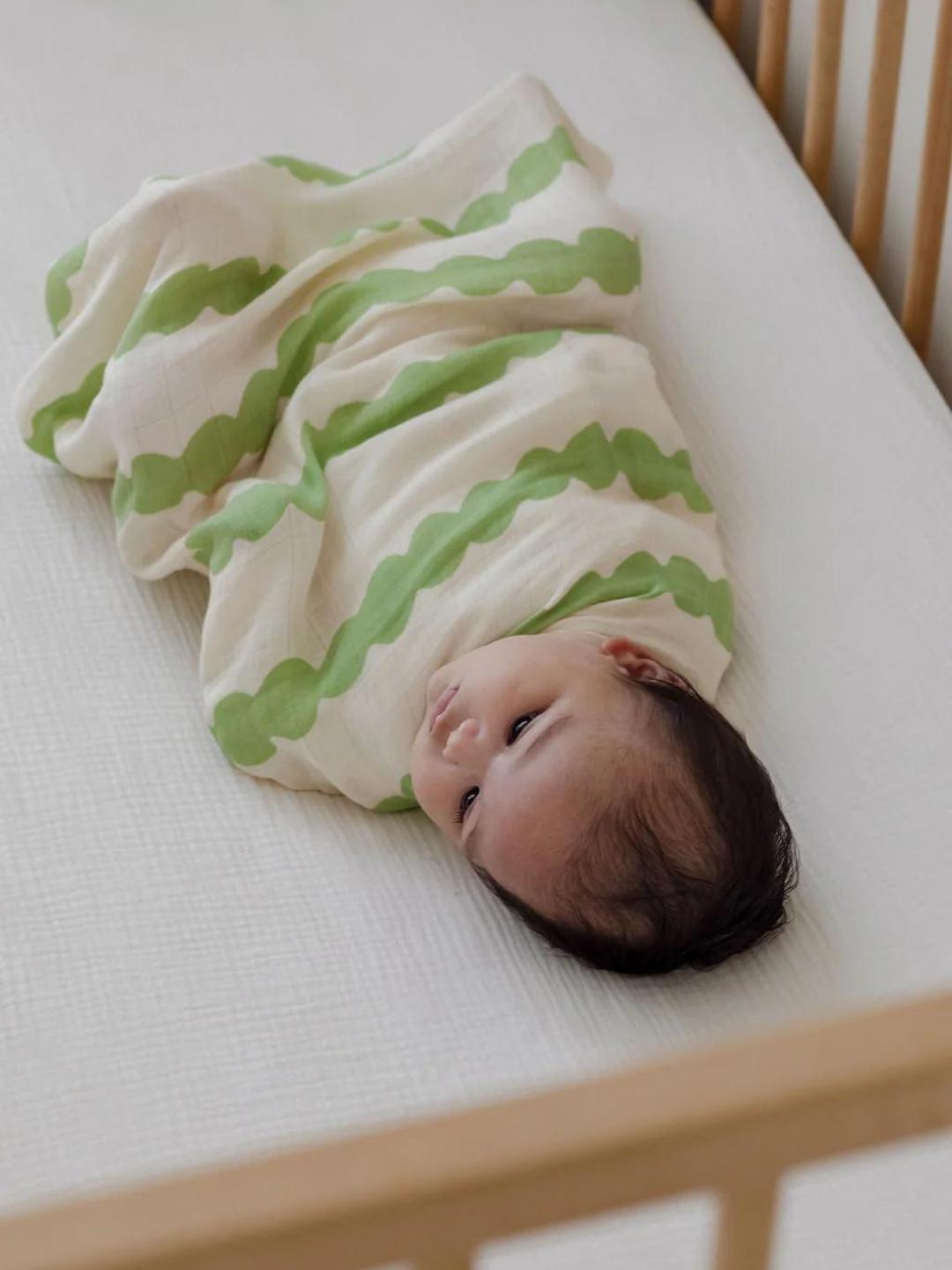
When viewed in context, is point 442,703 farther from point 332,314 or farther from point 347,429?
point 332,314

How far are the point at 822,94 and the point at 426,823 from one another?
0.81m

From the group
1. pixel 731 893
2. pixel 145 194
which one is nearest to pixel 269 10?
pixel 145 194

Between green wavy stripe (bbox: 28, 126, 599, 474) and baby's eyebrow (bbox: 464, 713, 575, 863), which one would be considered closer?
baby's eyebrow (bbox: 464, 713, 575, 863)

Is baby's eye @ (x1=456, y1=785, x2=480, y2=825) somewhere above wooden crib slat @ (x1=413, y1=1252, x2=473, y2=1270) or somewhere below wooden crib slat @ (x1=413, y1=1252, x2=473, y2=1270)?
below

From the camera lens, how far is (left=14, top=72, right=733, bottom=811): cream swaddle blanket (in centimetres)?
112

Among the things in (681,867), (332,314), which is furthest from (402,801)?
(332,314)

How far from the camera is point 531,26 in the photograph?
1.74 meters

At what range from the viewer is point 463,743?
1.03m

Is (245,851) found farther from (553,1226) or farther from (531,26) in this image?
(531,26)

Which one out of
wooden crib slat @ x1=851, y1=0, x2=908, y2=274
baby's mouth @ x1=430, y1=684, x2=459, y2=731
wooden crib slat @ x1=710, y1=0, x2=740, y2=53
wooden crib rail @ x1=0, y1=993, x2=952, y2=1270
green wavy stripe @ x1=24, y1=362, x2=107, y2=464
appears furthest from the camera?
wooden crib slat @ x1=710, y1=0, x2=740, y2=53

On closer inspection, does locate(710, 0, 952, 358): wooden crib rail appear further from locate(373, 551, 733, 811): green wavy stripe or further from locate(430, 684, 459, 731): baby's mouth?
locate(430, 684, 459, 731): baby's mouth

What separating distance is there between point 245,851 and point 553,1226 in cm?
64

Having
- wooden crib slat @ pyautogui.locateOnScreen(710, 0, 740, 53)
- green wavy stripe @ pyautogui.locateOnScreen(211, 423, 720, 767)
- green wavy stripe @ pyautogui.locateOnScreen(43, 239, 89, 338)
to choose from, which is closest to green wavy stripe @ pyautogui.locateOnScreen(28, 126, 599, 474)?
green wavy stripe @ pyautogui.locateOnScreen(43, 239, 89, 338)

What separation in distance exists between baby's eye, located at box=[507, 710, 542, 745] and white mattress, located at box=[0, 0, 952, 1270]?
11cm
